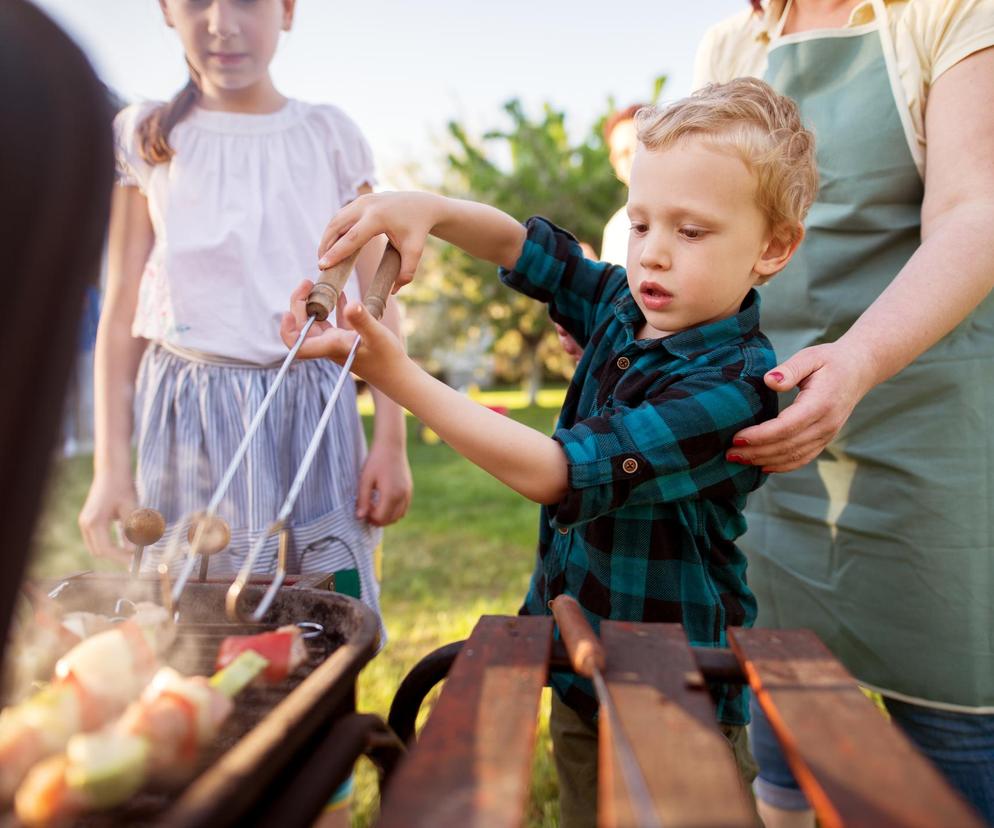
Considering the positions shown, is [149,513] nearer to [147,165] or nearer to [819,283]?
[147,165]

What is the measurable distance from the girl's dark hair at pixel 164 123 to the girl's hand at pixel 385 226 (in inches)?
29.3

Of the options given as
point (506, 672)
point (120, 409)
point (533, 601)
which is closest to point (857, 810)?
point (506, 672)

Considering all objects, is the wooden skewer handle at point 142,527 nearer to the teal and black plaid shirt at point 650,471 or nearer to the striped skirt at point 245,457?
the striped skirt at point 245,457

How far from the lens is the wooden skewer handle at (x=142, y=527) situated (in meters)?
1.23

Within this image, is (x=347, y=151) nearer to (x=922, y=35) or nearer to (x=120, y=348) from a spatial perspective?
(x=120, y=348)

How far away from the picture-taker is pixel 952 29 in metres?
1.45

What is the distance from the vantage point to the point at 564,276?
1.68m

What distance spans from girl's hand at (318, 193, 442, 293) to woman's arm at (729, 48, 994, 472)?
0.62 meters

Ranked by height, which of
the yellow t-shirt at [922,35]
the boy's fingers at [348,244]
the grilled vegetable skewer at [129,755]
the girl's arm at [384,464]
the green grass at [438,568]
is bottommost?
the green grass at [438,568]

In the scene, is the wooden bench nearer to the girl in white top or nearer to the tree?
the girl in white top

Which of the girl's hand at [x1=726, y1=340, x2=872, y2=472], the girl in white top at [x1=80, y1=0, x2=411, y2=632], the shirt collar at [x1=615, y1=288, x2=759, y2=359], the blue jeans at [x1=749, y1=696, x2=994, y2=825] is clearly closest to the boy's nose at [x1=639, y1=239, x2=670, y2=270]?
the shirt collar at [x1=615, y1=288, x2=759, y2=359]

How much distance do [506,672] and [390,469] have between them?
3.42 ft

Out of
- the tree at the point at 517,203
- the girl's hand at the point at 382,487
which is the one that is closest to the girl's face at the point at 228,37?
the girl's hand at the point at 382,487

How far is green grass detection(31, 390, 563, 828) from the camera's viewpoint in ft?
7.23
